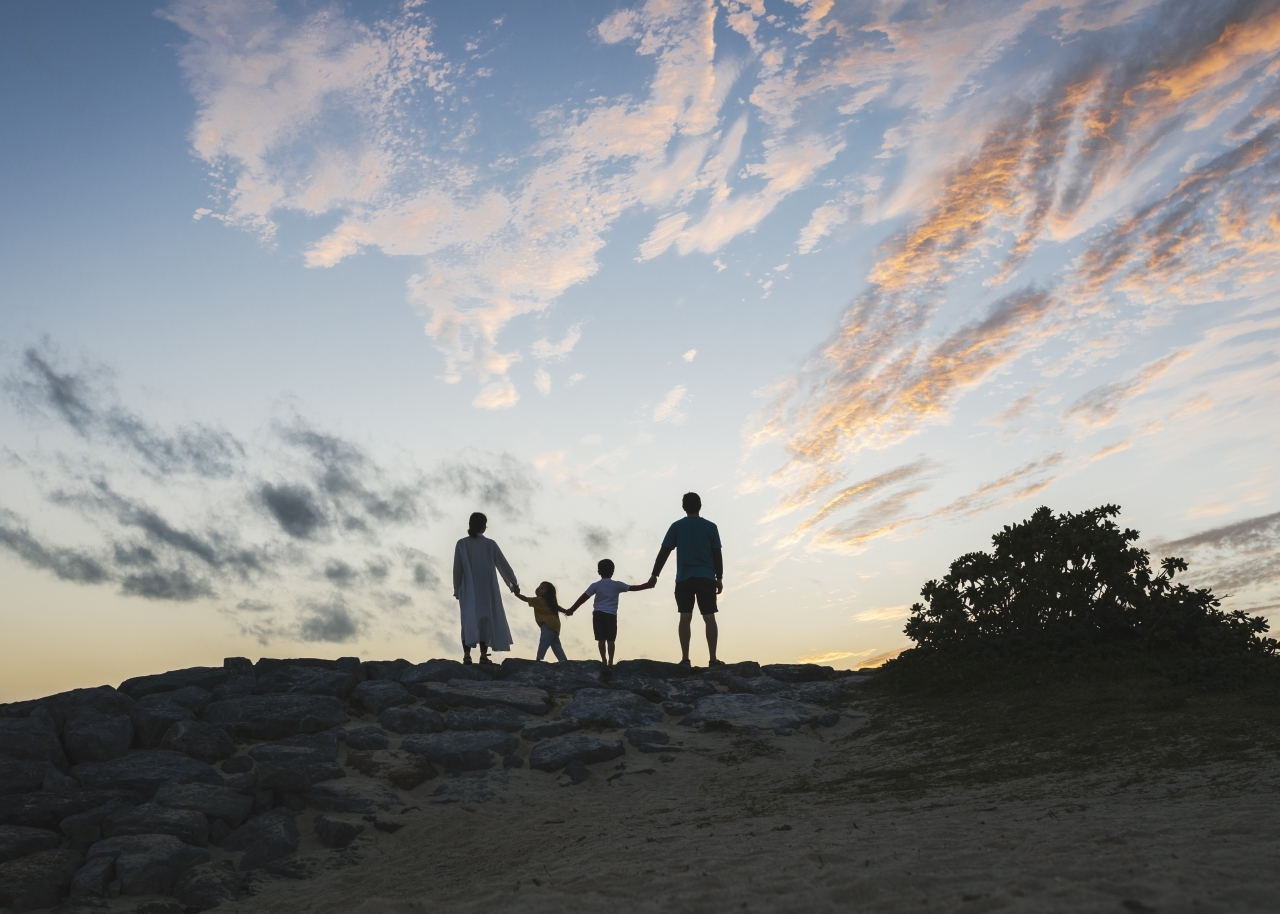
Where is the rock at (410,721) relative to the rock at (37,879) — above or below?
above

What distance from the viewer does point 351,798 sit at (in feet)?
30.9

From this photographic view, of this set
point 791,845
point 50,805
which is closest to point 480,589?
point 50,805

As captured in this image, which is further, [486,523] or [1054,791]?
[486,523]

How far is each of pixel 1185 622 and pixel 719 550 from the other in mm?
6930

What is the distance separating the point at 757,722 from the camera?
12266 millimetres

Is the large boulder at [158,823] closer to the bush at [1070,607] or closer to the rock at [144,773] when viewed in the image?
the rock at [144,773]

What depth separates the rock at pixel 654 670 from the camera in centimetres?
1452

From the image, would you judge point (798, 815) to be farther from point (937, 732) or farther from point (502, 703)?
point (502, 703)

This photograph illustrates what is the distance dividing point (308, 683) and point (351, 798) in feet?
10.8

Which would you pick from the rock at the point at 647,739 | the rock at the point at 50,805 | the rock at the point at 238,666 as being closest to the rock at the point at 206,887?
the rock at the point at 50,805

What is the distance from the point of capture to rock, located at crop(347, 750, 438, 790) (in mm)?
10047

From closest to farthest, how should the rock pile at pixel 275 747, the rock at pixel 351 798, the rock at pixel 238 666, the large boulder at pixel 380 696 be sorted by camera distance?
the rock pile at pixel 275 747, the rock at pixel 351 798, the large boulder at pixel 380 696, the rock at pixel 238 666

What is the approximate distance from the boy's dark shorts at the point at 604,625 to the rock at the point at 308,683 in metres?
4.82

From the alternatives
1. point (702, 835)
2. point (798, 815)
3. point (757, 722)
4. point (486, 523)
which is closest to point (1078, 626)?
point (757, 722)
